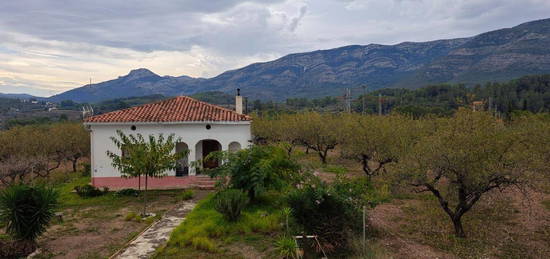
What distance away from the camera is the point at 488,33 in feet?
480

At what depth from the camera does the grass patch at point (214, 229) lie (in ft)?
34.6

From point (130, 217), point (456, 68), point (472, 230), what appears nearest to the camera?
point (472, 230)

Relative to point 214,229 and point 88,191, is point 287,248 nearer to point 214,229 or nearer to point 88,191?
point 214,229

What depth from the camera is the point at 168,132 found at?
20.0 m

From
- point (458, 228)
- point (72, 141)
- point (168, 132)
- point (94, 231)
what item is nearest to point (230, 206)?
point (94, 231)

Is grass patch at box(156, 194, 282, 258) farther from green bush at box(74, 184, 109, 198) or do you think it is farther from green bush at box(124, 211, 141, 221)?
green bush at box(74, 184, 109, 198)

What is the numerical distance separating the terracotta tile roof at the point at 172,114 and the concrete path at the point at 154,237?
6.42m

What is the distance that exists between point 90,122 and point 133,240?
417 inches

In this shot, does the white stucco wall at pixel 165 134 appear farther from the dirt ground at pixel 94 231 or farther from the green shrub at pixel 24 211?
the green shrub at pixel 24 211

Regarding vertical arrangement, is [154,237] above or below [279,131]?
below

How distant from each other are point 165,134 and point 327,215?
12574 mm

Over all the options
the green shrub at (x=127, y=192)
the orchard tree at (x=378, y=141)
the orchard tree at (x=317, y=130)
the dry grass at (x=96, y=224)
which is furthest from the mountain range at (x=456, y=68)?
the dry grass at (x=96, y=224)

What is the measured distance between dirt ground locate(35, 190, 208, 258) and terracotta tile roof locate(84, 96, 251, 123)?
193 inches

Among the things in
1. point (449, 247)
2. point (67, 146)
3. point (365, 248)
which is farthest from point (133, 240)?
point (67, 146)
